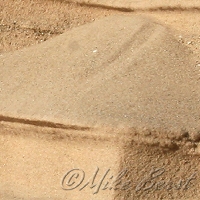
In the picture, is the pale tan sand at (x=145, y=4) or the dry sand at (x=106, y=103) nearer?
the dry sand at (x=106, y=103)

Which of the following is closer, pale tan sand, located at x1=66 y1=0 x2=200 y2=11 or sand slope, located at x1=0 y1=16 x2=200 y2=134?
sand slope, located at x1=0 y1=16 x2=200 y2=134

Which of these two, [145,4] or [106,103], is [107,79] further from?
[145,4]

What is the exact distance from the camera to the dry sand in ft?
6.56

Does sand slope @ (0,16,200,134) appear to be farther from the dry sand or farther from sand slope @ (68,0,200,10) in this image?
sand slope @ (68,0,200,10)

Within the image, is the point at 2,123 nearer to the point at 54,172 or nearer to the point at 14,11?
the point at 54,172

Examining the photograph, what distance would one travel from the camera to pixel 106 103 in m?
2.10

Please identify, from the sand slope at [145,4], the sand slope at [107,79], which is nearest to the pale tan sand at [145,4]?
the sand slope at [145,4]

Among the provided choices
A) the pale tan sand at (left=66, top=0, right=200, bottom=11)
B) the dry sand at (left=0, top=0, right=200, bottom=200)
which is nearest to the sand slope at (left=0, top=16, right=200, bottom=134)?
the dry sand at (left=0, top=0, right=200, bottom=200)

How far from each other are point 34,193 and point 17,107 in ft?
1.19

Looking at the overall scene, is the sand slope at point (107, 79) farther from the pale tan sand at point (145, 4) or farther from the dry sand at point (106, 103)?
the pale tan sand at point (145, 4)

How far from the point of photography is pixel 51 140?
210 cm

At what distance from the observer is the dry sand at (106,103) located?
1998 mm

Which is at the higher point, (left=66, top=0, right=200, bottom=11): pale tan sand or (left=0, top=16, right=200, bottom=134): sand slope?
(left=66, top=0, right=200, bottom=11): pale tan sand

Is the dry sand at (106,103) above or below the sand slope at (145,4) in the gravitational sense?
below
